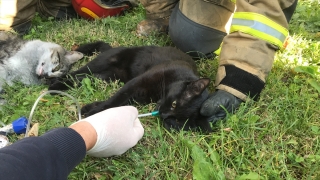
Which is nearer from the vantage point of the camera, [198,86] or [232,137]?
[232,137]

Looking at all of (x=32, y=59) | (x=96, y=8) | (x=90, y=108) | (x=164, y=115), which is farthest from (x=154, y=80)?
(x=96, y=8)

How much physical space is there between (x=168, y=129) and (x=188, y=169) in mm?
384

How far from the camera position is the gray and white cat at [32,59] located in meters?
2.70

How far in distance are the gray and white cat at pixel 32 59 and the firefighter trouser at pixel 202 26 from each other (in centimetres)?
103

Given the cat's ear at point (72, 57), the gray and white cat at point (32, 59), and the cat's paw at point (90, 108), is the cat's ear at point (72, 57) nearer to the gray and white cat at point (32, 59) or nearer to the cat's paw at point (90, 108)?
the gray and white cat at point (32, 59)

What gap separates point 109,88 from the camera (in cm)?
247

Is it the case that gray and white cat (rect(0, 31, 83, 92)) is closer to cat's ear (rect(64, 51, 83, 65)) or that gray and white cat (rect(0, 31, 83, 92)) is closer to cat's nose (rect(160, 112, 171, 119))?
cat's ear (rect(64, 51, 83, 65))

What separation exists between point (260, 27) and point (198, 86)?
639 millimetres

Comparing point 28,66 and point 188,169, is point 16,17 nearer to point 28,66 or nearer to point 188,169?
point 28,66

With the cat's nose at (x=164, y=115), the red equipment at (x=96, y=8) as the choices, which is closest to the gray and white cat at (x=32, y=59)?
the red equipment at (x=96, y=8)

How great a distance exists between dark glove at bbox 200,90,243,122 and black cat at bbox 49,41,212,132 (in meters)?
0.07

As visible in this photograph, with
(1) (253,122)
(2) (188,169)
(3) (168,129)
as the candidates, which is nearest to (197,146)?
(2) (188,169)

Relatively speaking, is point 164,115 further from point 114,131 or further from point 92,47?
point 92,47

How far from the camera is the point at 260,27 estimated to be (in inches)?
84.3
